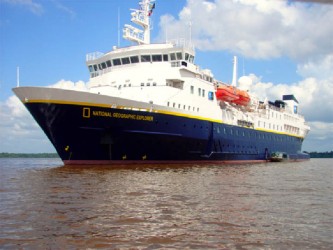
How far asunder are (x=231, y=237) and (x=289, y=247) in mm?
1000

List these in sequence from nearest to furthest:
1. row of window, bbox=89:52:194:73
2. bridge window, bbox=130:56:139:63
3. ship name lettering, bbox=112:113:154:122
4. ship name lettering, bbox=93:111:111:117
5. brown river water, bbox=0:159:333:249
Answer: brown river water, bbox=0:159:333:249, ship name lettering, bbox=93:111:111:117, ship name lettering, bbox=112:113:154:122, row of window, bbox=89:52:194:73, bridge window, bbox=130:56:139:63

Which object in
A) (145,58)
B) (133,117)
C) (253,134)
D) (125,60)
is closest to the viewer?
(133,117)

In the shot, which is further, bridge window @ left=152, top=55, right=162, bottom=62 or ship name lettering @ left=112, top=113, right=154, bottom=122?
bridge window @ left=152, top=55, right=162, bottom=62

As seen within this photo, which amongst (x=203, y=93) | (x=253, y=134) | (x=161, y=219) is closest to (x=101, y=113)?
(x=203, y=93)

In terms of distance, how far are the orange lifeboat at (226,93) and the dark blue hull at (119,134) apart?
171 inches

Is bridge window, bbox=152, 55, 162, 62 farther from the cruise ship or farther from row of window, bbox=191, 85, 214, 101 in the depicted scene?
Answer: row of window, bbox=191, 85, 214, 101

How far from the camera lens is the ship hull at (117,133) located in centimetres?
2180

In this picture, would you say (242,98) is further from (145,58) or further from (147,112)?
(147,112)

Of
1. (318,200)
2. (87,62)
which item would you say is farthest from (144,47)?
(318,200)

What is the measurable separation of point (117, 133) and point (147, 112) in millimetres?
2577

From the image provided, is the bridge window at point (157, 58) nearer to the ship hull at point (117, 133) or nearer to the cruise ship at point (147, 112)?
the cruise ship at point (147, 112)

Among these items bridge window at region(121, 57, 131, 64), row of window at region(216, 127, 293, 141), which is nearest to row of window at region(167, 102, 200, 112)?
row of window at region(216, 127, 293, 141)

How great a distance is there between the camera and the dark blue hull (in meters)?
21.9

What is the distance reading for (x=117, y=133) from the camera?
75.3 ft
